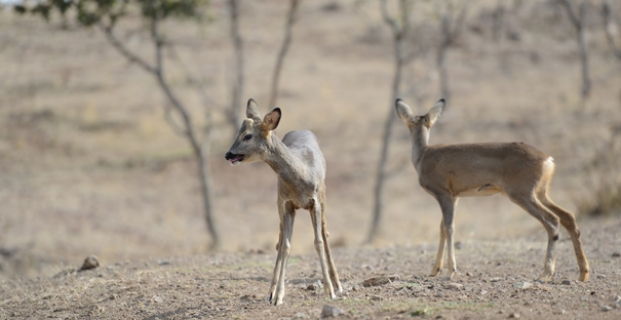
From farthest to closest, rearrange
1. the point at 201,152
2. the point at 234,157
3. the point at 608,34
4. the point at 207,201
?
1. the point at 608,34
2. the point at 201,152
3. the point at 207,201
4. the point at 234,157

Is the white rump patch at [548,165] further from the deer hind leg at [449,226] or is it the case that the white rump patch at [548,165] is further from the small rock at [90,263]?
the small rock at [90,263]

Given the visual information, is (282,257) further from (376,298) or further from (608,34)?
(608,34)

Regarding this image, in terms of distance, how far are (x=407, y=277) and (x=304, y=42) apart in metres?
39.5

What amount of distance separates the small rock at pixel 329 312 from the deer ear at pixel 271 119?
1.87 meters

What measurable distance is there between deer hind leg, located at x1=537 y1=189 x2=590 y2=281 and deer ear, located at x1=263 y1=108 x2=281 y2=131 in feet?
11.8

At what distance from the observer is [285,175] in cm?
758

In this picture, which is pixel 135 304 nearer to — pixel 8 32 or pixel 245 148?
pixel 245 148

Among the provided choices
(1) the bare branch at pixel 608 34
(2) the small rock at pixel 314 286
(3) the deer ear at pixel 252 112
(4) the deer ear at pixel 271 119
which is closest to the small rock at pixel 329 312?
(2) the small rock at pixel 314 286

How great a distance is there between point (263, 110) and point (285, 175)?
25.5 meters

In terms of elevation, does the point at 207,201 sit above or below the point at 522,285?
below

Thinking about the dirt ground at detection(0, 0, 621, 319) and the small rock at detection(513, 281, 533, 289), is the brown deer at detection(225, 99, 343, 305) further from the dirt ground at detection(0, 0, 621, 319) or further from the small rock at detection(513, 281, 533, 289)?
the small rock at detection(513, 281, 533, 289)

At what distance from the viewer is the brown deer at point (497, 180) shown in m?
8.80

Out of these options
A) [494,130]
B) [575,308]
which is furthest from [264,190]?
[575,308]

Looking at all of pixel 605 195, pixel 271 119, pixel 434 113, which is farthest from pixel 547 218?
pixel 605 195
